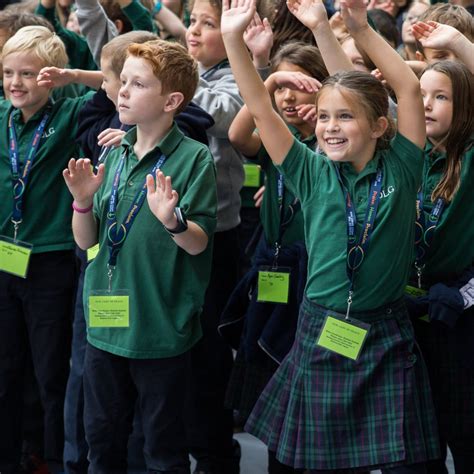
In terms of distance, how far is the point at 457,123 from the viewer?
127 inches

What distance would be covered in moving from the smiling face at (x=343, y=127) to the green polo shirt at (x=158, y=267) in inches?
16.8

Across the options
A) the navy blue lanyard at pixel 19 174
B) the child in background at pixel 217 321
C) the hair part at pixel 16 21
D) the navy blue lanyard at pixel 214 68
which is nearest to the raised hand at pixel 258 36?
the child in background at pixel 217 321

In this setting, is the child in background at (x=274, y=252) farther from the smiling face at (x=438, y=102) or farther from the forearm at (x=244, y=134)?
the smiling face at (x=438, y=102)

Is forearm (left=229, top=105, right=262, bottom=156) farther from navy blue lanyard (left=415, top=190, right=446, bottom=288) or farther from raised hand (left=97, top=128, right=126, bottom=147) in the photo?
navy blue lanyard (left=415, top=190, right=446, bottom=288)

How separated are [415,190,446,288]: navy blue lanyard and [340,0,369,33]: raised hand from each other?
0.61 m

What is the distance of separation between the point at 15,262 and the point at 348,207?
134 centimetres

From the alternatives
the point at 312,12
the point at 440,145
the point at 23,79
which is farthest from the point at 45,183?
the point at 440,145

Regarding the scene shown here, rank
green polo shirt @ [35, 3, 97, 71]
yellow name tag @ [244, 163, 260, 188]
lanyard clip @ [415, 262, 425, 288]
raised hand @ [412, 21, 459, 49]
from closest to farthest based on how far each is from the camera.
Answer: raised hand @ [412, 21, 459, 49], lanyard clip @ [415, 262, 425, 288], yellow name tag @ [244, 163, 260, 188], green polo shirt @ [35, 3, 97, 71]

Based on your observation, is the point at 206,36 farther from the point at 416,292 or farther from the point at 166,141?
the point at 416,292

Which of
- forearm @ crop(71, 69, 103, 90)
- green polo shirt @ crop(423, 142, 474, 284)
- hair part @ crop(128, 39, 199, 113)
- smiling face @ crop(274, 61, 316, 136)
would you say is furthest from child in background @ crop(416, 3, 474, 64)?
forearm @ crop(71, 69, 103, 90)

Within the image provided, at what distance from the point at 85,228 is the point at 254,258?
71 cm

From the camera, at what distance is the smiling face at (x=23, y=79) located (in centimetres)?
366

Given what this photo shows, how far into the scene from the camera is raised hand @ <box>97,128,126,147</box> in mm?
3284

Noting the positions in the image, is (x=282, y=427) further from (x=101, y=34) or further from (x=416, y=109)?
(x=101, y=34)
